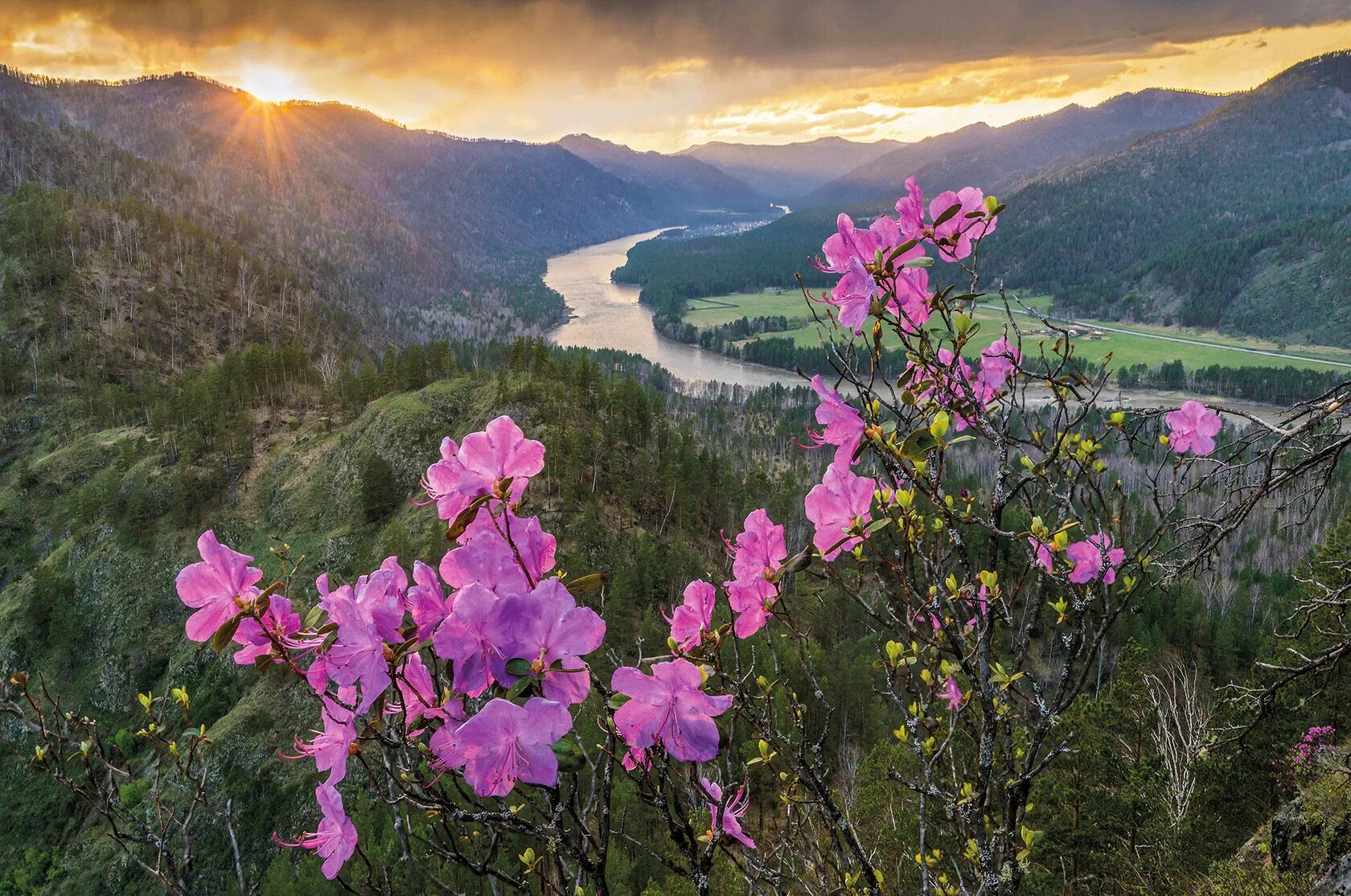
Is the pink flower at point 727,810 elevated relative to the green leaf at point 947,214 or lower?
lower

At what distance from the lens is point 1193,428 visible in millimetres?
2875

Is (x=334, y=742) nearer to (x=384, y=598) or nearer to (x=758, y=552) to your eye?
(x=384, y=598)

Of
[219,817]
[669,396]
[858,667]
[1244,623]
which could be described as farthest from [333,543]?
[669,396]

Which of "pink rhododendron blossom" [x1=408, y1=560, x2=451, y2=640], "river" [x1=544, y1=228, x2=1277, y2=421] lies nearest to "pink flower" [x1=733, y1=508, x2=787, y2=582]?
"pink rhododendron blossom" [x1=408, y1=560, x2=451, y2=640]

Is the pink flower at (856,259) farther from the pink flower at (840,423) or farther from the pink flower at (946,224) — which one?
the pink flower at (840,423)

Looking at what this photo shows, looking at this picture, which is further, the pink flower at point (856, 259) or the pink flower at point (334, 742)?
the pink flower at point (856, 259)

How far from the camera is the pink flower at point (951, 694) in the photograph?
2.38 meters

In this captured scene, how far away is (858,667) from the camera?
2373 cm

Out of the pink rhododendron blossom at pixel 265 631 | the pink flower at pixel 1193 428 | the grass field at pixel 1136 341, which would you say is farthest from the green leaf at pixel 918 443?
the grass field at pixel 1136 341

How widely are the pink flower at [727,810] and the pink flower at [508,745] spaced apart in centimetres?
86

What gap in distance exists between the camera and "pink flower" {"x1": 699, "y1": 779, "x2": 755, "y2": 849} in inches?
77.8

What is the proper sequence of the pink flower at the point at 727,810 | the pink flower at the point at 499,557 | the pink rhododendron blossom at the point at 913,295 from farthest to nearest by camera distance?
the pink rhododendron blossom at the point at 913,295 < the pink flower at the point at 727,810 < the pink flower at the point at 499,557

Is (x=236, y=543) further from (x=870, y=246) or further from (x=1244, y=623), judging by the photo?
(x=1244, y=623)

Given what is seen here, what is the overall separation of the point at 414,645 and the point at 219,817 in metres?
2.71
